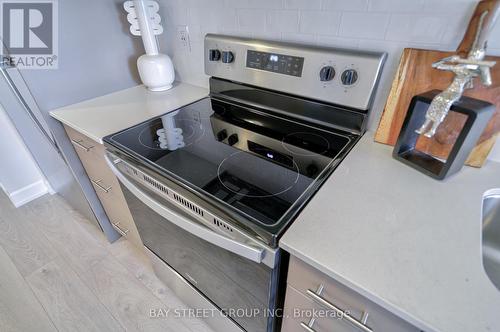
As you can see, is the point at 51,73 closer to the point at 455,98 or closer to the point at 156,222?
the point at 156,222

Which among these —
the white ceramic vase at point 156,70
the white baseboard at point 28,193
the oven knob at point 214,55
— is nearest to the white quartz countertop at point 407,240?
the oven knob at point 214,55

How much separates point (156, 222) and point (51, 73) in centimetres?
82

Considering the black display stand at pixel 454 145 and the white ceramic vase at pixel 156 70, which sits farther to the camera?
the white ceramic vase at pixel 156 70

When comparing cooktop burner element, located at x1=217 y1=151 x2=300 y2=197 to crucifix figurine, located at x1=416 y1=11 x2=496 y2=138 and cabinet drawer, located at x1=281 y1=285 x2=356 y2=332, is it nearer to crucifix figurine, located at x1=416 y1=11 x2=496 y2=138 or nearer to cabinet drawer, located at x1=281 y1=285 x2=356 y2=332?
cabinet drawer, located at x1=281 y1=285 x2=356 y2=332

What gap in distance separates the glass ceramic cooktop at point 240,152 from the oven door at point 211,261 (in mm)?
100

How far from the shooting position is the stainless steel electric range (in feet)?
2.10

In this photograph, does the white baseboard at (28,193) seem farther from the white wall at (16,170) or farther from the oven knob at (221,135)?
the oven knob at (221,135)

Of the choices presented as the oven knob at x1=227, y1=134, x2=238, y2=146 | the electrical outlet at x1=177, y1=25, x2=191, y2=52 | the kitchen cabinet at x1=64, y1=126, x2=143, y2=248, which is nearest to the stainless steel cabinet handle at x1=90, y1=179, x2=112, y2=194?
the kitchen cabinet at x1=64, y1=126, x2=143, y2=248

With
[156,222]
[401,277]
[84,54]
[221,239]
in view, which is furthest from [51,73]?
[401,277]

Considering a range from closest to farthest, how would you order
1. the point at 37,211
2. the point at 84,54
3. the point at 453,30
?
the point at 453,30, the point at 84,54, the point at 37,211

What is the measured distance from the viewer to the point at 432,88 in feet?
2.40

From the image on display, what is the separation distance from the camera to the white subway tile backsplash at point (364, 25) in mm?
766

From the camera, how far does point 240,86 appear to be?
1.12 metres

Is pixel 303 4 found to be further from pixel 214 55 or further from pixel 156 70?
pixel 156 70
